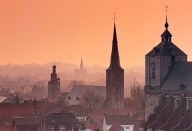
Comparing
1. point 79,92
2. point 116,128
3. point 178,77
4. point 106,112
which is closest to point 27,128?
point 116,128

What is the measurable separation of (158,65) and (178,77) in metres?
3.85

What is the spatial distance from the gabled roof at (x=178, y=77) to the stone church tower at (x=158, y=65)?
2.51 feet

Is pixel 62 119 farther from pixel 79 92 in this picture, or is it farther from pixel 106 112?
pixel 79 92

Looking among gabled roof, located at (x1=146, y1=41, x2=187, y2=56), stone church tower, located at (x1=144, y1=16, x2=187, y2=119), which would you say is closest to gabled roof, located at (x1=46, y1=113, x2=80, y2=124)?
stone church tower, located at (x1=144, y1=16, x2=187, y2=119)

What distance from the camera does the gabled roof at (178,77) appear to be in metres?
91.5

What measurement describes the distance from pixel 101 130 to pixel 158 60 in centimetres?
3234

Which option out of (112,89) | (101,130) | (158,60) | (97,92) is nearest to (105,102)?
(112,89)

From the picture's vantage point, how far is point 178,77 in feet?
307

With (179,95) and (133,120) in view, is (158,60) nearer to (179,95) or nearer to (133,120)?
(179,95)

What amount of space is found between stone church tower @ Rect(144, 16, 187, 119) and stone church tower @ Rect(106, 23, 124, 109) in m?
66.5

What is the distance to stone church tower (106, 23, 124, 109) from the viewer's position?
164 meters

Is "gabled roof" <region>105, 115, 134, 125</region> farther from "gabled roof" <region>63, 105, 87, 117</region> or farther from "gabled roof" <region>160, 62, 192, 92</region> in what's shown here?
"gabled roof" <region>160, 62, 192, 92</region>

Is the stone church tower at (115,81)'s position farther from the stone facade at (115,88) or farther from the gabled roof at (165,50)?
the gabled roof at (165,50)

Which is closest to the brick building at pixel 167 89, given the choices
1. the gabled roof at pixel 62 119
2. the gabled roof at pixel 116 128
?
the gabled roof at pixel 62 119
